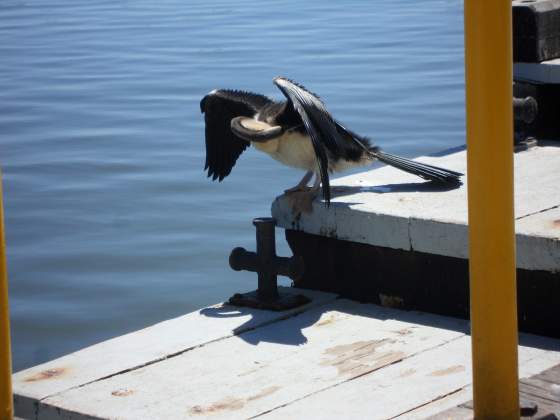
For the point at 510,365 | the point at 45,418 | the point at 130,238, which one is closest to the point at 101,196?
the point at 130,238

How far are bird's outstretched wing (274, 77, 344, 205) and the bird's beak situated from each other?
0.14 meters

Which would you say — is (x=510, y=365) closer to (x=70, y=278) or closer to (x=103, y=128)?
(x=70, y=278)

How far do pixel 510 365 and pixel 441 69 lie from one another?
959 centimetres

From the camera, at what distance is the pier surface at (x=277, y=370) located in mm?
3936

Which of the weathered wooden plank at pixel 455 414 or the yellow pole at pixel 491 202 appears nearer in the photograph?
the yellow pole at pixel 491 202

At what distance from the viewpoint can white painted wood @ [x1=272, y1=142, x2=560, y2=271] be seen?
444cm

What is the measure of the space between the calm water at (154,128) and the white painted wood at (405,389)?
2610 millimetres

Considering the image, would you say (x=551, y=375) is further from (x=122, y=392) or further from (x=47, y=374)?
(x=47, y=374)

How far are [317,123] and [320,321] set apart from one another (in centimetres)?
80

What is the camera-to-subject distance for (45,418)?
4.11m

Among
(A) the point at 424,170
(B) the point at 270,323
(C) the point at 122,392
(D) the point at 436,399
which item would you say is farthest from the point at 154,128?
(D) the point at 436,399

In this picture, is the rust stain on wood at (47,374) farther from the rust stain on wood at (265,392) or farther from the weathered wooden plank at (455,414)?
the weathered wooden plank at (455,414)

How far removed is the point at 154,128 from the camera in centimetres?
1047

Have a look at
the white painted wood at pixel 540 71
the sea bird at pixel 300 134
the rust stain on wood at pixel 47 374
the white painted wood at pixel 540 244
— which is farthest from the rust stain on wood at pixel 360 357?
the white painted wood at pixel 540 71
